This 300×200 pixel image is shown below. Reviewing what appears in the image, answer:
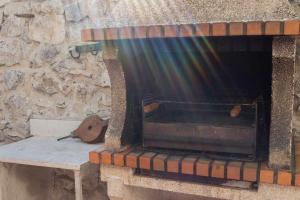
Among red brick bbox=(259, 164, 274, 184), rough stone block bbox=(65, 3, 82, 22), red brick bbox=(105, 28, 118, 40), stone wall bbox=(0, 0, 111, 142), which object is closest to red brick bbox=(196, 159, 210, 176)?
red brick bbox=(259, 164, 274, 184)

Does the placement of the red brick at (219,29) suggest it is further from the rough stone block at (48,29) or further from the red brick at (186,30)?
the rough stone block at (48,29)

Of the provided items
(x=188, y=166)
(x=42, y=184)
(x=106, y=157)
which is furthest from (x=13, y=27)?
(x=188, y=166)

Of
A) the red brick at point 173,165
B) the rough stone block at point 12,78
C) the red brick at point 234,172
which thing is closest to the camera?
the red brick at point 234,172

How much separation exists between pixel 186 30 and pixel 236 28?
0.70 ft

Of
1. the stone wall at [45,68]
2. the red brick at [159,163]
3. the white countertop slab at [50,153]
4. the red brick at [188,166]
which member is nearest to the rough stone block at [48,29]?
the stone wall at [45,68]

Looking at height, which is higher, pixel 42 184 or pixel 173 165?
pixel 173 165

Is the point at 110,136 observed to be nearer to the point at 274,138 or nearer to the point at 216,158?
the point at 216,158

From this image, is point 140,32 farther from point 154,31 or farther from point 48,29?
point 48,29

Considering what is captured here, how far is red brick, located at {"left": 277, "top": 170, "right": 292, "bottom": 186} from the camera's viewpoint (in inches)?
60.8

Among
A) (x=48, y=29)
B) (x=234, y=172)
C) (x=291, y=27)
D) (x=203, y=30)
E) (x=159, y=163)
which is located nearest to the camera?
(x=291, y=27)

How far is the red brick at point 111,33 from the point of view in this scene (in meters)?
1.66

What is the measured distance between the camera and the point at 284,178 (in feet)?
5.10

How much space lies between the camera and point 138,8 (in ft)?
6.20

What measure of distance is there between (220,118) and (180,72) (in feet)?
1.33
